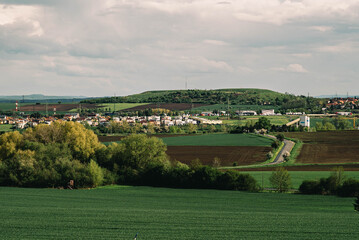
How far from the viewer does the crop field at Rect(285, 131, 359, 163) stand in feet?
242

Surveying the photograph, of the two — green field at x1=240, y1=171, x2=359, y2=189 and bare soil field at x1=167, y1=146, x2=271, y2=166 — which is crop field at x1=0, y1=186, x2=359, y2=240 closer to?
green field at x1=240, y1=171, x2=359, y2=189

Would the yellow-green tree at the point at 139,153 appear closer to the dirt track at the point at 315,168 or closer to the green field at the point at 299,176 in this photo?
the green field at the point at 299,176

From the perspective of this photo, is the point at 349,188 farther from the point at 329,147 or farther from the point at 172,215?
the point at 329,147

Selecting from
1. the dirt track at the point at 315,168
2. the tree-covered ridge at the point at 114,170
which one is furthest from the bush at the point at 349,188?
the dirt track at the point at 315,168

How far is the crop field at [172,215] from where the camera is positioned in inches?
944

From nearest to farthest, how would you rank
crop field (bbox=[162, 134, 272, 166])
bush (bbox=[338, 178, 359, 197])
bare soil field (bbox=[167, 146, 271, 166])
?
bush (bbox=[338, 178, 359, 197]), bare soil field (bbox=[167, 146, 271, 166]), crop field (bbox=[162, 134, 272, 166])

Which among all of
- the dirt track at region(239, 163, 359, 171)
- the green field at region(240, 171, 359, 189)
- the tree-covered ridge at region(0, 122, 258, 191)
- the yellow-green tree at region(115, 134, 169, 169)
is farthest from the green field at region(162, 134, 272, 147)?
the yellow-green tree at region(115, 134, 169, 169)

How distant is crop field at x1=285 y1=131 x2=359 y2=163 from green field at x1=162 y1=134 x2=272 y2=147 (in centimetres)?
910

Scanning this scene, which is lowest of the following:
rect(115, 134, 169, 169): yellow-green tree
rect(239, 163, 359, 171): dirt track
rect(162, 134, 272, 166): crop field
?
rect(239, 163, 359, 171): dirt track

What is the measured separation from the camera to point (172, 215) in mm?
29906

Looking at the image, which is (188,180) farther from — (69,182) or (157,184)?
(69,182)

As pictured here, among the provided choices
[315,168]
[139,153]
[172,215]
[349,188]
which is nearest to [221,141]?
[315,168]

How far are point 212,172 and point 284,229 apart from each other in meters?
23.1

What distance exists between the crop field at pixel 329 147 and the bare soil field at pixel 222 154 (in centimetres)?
761
